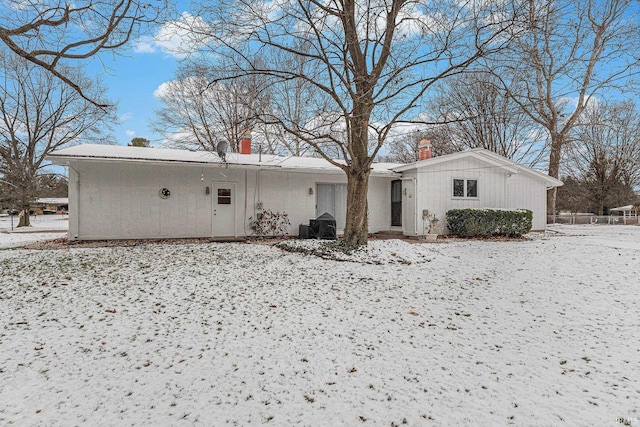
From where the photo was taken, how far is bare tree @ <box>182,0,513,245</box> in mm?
6449

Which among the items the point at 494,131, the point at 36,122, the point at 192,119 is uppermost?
the point at 192,119

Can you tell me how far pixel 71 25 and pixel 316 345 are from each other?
22.5 ft

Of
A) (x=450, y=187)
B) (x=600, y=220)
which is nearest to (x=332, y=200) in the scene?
(x=450, y=187)

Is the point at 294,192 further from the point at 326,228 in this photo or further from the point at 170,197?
the point at 170,197

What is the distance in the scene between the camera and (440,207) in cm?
1213

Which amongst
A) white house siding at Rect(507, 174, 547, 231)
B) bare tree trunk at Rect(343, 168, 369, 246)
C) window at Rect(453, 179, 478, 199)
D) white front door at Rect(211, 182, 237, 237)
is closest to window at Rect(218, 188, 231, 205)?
white front door at Rect(211, 182, 237, 237)

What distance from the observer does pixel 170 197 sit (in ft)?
34.8

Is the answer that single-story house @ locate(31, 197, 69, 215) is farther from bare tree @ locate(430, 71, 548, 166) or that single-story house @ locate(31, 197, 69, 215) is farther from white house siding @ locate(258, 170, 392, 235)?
bare tree @ locate(430, 71, 548, 166)

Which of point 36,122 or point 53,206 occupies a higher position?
point 36,122

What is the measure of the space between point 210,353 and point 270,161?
9.12 meters

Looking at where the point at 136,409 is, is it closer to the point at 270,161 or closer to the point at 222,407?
the point at 222,407

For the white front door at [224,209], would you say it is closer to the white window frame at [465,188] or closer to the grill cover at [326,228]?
the grill cover at [326,228]

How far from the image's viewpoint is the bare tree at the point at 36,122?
18672mm

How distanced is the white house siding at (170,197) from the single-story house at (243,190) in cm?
3
